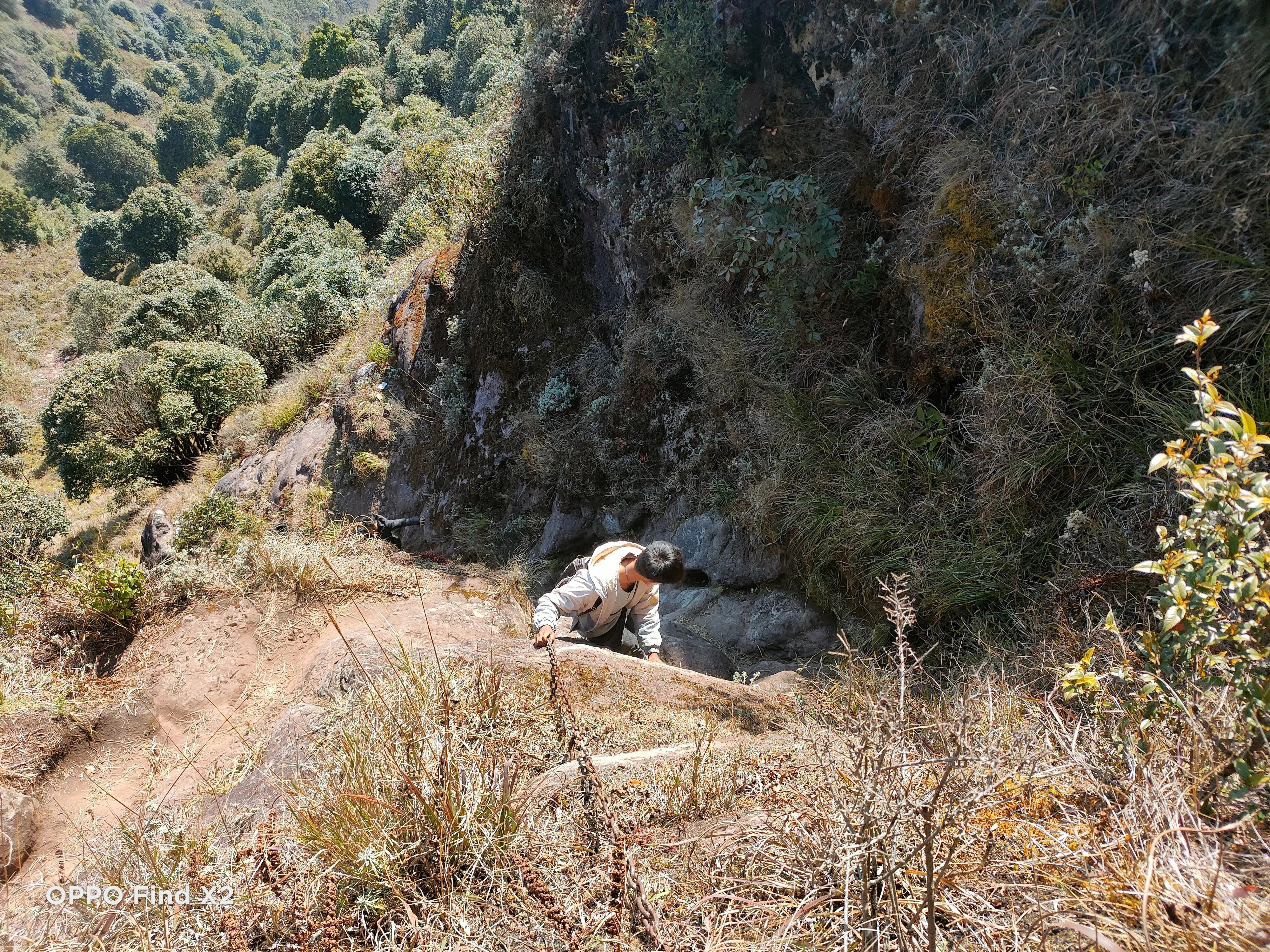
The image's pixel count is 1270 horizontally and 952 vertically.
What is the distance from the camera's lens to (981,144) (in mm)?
3820

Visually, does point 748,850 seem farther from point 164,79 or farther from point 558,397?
point 164,79

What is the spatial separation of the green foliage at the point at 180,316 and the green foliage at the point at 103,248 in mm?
16361

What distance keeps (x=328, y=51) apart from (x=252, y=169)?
781 centimetres

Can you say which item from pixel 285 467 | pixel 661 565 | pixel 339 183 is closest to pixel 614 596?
pixel 661 565

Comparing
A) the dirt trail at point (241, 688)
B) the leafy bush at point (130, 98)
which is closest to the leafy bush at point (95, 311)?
the dirt trail at point (241, 688)

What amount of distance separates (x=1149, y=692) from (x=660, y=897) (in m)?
1.46

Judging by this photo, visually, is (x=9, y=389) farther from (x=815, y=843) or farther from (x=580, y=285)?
(x=815, y=843)

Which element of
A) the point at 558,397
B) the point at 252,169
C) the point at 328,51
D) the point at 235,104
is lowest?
the point at 252,169

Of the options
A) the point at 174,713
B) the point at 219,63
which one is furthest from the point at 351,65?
the point at 174,713

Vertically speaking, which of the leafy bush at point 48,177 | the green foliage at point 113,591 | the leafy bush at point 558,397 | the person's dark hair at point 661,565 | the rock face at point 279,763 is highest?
the person's dark hair at point 661,565

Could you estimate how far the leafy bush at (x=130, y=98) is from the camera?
5209 centimetres

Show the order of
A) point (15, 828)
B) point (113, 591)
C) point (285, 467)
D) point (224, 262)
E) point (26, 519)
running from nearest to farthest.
Result: point (15, 828) → point (113, 591) → point (285, 467) → point (26, 519) → point (224, 262)

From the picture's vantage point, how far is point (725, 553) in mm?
5090

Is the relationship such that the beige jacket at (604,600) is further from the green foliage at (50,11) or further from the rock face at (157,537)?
the green foliage at (50,11)
